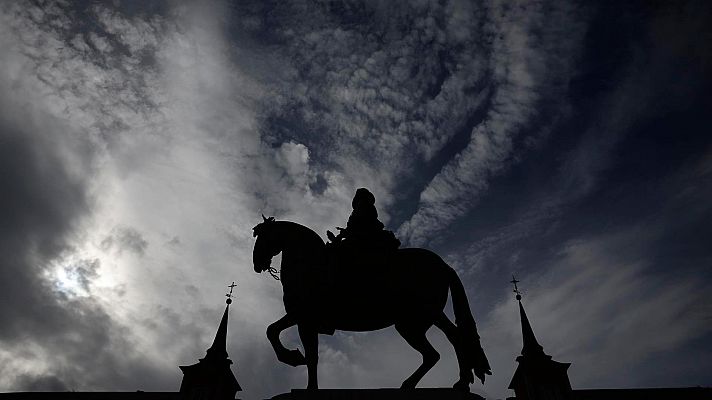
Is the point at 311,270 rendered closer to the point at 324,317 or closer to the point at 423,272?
the point at 324,317

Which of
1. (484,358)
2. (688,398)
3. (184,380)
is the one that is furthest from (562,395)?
(484,358)

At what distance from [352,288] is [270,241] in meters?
1.94

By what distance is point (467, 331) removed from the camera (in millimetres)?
7500

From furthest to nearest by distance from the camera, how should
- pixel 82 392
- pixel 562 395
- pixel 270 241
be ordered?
pixel 82 392, pixel 562 395, pixel 270 241

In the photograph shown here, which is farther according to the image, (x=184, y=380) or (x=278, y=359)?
(x=184, y=380)

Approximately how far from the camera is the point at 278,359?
7488 mm

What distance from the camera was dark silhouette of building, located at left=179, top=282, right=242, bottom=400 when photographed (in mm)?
37344

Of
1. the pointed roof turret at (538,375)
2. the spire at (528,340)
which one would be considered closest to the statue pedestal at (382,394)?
the pointed roof turret at (538,375)

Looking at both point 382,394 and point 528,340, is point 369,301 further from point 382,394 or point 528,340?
point 528,340

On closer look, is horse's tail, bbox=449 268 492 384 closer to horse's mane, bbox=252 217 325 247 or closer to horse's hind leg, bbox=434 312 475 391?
horse's hind leg, bbox=434 312 475 391

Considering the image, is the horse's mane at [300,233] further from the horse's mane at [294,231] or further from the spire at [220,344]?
the spire at [220,344]

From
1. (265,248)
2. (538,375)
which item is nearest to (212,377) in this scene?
(538,375)

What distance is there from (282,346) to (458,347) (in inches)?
117

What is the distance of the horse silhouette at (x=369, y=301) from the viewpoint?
7492 mm
